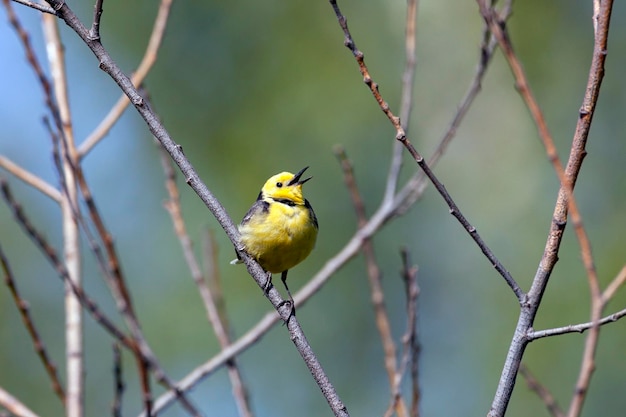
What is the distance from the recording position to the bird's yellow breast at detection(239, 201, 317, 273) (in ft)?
14.1

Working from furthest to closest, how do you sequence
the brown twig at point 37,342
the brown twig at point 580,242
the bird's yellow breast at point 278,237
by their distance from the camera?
the bird's yellow breast at point 278,237 < the brown twig at point 37,342 < the brown twig at point 580,242

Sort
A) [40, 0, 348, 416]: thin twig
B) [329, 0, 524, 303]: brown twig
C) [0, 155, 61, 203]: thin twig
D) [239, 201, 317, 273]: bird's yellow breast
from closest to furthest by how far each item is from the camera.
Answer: [329, 0, 524, 303]: brown twig, [40, 0, 348, 416]: thin twig, [0, 155, 61, 203]: thin twig, [239, 201, 317, 273]: bird's yellow breast

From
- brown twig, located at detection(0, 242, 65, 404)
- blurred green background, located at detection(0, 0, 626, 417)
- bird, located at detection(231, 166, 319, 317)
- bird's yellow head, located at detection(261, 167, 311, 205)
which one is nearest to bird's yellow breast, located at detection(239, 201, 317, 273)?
bird, located at detection(231, 166, 319, 317)

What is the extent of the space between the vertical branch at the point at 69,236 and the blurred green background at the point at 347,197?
25.2 ft

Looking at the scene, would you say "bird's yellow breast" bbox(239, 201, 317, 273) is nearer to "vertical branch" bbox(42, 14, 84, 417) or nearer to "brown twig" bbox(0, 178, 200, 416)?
"vertical branch" bbox(42, 14, 84, 417)

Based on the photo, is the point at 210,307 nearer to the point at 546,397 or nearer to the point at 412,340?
the point at 412,340

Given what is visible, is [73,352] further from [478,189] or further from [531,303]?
[478,189]

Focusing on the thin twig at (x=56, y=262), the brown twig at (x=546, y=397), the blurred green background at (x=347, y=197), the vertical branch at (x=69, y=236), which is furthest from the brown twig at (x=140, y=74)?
the blurred green background at (x=347, y=197)

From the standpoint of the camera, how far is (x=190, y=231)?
1214 centimetres

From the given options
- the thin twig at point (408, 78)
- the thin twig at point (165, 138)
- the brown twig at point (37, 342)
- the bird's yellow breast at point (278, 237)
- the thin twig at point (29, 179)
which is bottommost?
the brown twig at point (37, 342)

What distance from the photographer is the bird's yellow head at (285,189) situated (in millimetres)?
4812

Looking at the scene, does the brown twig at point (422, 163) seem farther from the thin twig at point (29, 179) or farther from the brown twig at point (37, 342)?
the thin twig at point (29, 179)

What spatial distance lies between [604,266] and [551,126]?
400 cm

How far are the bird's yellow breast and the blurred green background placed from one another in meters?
6.84
